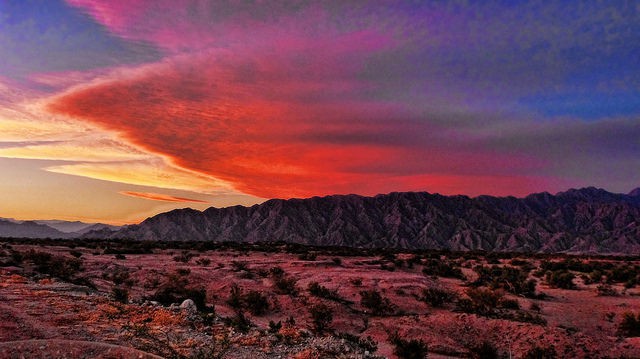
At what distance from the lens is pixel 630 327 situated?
2003cm

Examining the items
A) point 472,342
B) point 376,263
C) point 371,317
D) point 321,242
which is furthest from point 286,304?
point 321,242

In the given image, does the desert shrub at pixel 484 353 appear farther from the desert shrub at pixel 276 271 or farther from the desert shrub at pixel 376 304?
the desert shrub at pixel 276 271

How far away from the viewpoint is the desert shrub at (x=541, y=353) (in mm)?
15711

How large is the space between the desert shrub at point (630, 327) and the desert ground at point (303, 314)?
0.06 metres

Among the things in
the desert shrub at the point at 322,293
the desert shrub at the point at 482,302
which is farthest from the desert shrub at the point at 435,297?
Answer: the desert shrub at the point at 322,293

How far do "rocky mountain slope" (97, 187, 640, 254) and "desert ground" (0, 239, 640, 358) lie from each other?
4131 inches

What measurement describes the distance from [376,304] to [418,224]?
447ft

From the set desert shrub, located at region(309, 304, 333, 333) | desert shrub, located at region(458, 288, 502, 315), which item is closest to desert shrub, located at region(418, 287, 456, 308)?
desert shrub, located at region(458, 288, 502, 315)

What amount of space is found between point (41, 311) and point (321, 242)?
439ft

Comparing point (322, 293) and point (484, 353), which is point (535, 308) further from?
point (322, 293)

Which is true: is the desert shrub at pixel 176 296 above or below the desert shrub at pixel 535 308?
above

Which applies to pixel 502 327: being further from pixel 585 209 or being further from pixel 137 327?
pixel 585 209

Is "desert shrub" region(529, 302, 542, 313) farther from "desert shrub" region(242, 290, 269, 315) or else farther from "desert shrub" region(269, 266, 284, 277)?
"desert shrub" region(269, 266, 284, 277)

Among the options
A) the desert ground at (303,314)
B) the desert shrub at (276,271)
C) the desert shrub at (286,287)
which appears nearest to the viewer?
the desert ground at (303,314)
